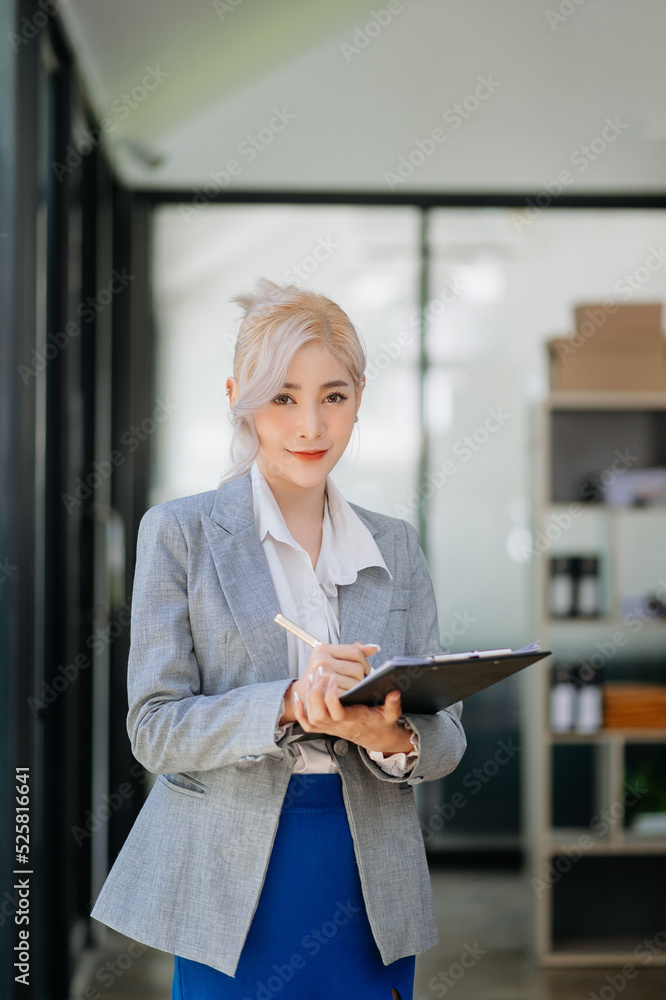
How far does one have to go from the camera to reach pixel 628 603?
389cm

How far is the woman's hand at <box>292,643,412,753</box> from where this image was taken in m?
1.21

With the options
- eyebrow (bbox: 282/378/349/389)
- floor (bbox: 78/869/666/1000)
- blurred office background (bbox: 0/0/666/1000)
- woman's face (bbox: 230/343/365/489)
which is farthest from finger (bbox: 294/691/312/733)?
floor (bbox: 78/869/666/1000)

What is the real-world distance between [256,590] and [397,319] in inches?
131

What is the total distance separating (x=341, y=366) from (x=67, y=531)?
185cm

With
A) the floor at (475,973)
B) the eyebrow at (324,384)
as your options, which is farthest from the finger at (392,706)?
the floor at (475,973)

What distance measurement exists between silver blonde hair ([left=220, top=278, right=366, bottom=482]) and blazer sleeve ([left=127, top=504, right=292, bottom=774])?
0.56ft

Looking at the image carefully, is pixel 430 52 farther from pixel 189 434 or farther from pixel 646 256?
pixel 189 434

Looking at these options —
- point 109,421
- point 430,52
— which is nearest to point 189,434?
point 109,421

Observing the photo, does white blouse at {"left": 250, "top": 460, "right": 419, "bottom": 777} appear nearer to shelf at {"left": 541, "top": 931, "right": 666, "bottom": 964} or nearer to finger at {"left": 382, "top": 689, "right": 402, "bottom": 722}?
finger at {"left": 382, "top": 689, "right": 402, "bottom": 722}

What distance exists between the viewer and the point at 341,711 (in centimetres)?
121

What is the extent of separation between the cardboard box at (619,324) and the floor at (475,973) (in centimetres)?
230

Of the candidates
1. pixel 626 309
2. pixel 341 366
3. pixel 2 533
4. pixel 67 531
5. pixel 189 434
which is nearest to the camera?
pixel 341 366

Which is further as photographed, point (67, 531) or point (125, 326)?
point (125, 326)

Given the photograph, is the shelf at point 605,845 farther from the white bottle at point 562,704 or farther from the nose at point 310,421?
the nose at point 310,421
